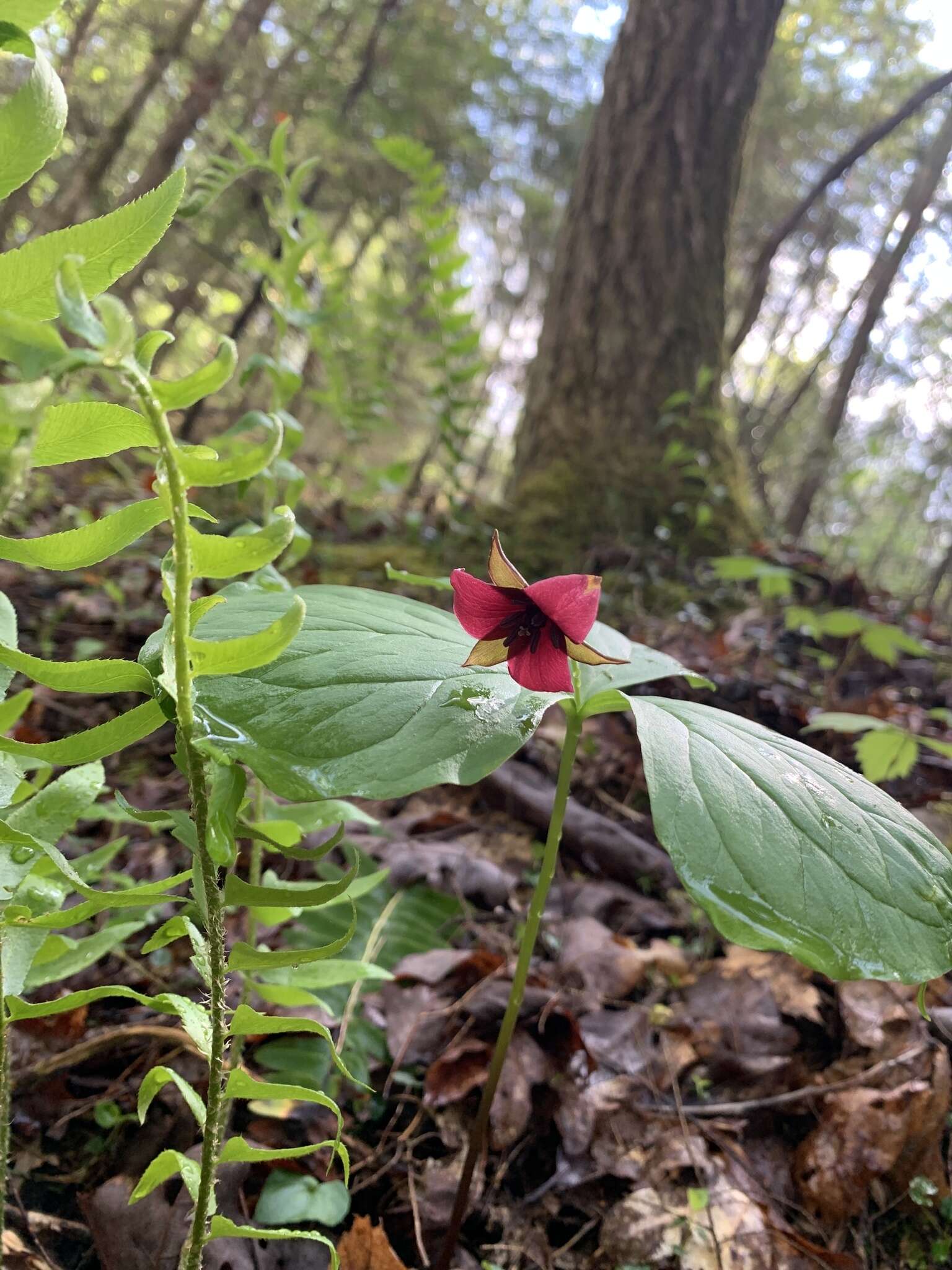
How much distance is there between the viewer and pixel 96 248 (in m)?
0.65

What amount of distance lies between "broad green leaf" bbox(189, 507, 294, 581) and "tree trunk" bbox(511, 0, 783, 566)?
11.8 feet

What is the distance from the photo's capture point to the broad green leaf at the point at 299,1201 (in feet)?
3.44

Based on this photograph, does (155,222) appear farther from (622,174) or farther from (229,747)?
(622,174)

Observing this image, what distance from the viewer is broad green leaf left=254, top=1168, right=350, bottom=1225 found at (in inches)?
41.3

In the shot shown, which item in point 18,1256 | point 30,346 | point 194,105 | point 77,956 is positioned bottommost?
point 18,1256

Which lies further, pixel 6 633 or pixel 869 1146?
pixel 869 1146

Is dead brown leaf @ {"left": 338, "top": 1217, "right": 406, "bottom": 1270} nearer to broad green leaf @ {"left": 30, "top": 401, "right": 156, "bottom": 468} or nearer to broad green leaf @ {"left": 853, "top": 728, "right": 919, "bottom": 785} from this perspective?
broad green leaf @ {"left": 30, "top": 401, "right": 156, "bottom": 468}

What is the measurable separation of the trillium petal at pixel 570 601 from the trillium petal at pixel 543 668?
0.03 metres

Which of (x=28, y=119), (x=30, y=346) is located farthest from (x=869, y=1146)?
(x=28, y=119)

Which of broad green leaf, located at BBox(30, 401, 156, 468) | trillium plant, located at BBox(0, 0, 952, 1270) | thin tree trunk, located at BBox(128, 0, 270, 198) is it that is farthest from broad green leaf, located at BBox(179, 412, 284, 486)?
thin tree trunk, located at BBox(128, 0, 270, 198)

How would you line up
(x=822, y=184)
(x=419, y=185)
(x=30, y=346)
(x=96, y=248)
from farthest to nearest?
(x=822, y=184) < (x=419, y=185) < (x=96, y=248) < (x=30, y=346)

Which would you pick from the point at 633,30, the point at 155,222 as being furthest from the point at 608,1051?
the point at 633,30

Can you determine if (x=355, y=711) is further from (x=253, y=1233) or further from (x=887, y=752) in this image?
(x=887, y=752)

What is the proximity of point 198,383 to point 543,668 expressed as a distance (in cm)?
50
